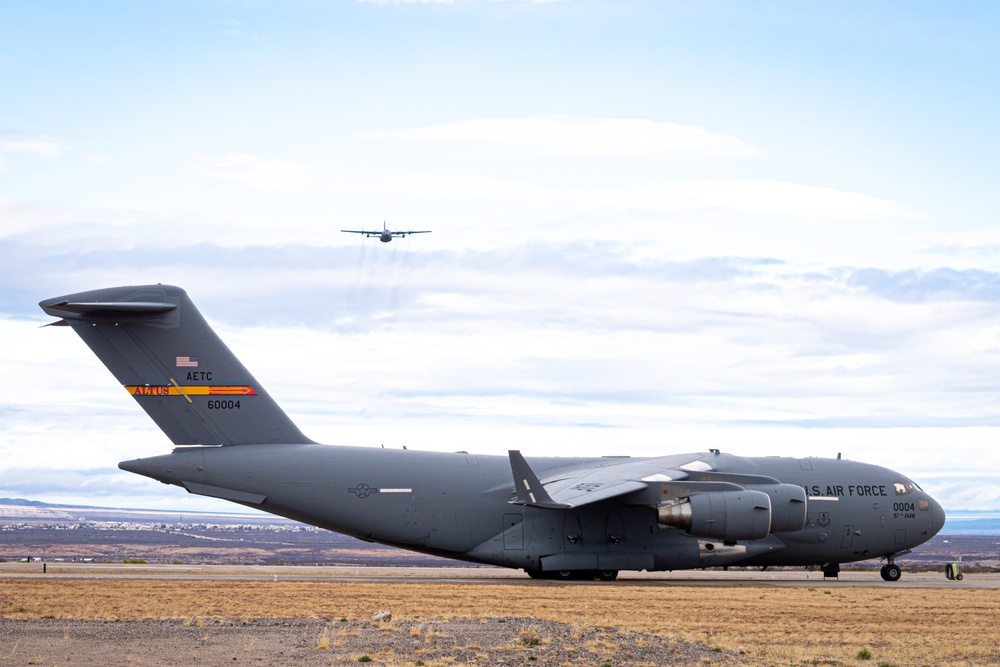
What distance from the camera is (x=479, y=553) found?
88.4ft

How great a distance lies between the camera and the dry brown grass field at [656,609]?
47.5 feet

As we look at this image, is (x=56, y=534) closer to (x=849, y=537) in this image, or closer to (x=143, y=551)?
(x=143, y=551)

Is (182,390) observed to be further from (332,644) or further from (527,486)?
(332,644)

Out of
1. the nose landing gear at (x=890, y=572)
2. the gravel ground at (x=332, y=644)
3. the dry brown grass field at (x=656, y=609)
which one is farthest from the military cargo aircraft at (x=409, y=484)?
the gravel ground at (x=332, y=644)

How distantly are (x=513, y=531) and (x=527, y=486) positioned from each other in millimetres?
2918

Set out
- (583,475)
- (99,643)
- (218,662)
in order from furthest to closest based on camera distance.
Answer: (583,475), (99,643), (218,662)

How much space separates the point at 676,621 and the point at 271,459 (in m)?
11.9

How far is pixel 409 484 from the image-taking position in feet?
88.1

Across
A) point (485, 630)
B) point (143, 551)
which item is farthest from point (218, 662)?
point (143, 551)

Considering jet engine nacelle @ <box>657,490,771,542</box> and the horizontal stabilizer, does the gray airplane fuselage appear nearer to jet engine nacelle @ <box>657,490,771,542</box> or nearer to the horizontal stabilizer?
jet engine nacelle @ <box>657,490,771,542</box>

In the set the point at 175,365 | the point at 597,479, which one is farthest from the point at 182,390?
the point at 597,479

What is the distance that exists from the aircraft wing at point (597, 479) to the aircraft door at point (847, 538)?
14.6ft

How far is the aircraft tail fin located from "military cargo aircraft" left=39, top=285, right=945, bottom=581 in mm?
24

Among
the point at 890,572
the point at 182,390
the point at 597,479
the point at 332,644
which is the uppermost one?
the point at 182,390
